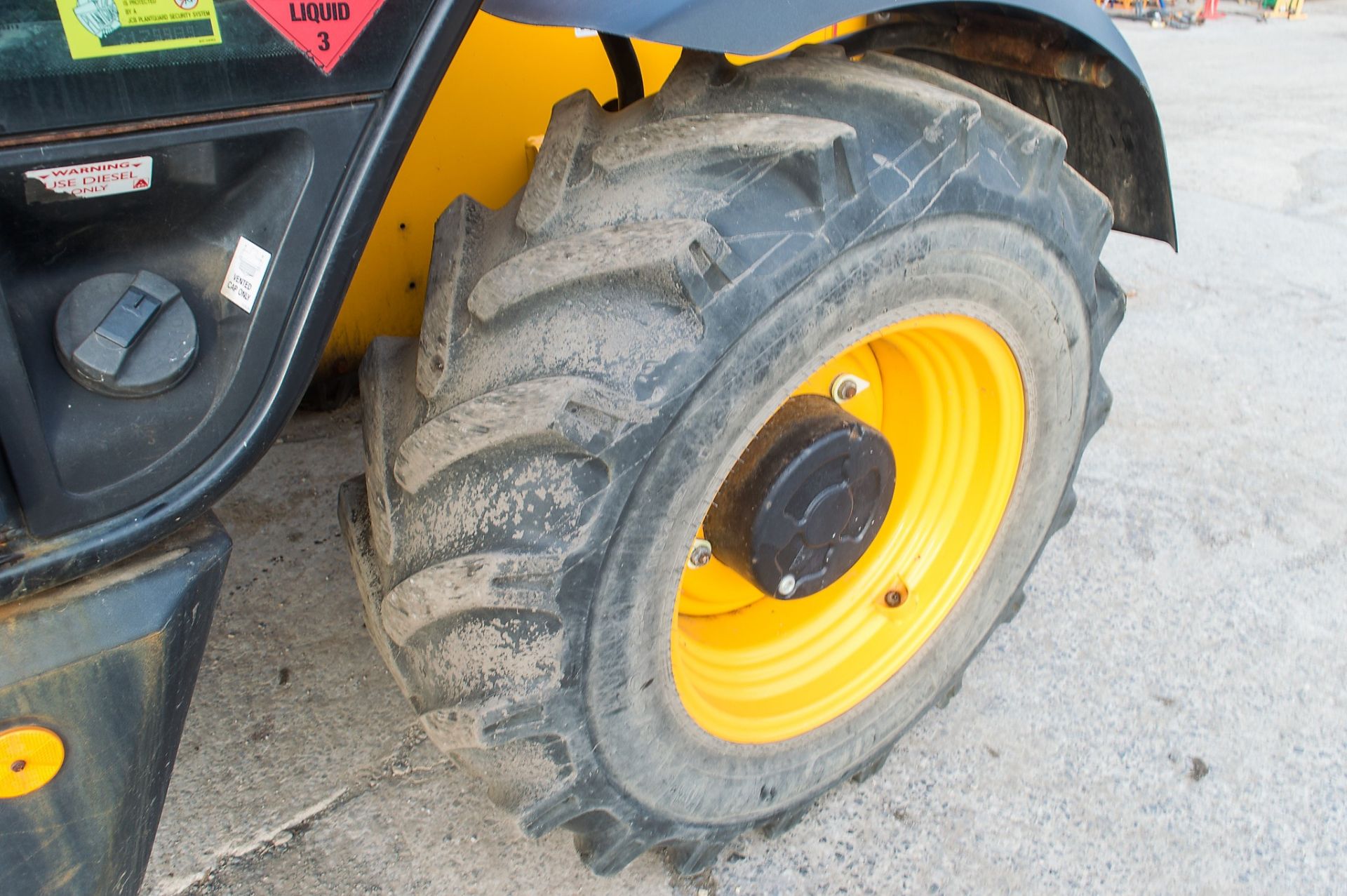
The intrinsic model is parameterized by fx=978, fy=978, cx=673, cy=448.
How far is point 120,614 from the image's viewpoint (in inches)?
34.1

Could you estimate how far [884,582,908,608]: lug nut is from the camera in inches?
61.9

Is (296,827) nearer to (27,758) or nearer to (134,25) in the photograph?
(27,758)

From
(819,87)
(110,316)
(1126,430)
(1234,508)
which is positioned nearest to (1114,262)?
(1126,430)

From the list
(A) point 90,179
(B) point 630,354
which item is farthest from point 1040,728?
(A) point 90,179

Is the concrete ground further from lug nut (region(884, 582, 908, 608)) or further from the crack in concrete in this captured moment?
lug nut (region(884, 582, 908, 608))

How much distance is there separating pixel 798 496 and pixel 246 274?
2.38ft

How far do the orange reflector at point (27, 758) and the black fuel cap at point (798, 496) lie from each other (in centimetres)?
77

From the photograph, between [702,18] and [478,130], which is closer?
[702,18]

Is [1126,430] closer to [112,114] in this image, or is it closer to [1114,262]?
[1114,262]

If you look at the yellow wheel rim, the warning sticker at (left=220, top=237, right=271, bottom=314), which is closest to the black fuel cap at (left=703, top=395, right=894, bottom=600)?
the yellow wheel rim

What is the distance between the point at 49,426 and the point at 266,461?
5.30 feet

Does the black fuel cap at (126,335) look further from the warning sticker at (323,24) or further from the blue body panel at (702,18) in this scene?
the blue body panel at (702,18)

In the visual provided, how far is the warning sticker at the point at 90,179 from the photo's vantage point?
72 cm

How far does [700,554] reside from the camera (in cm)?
138
